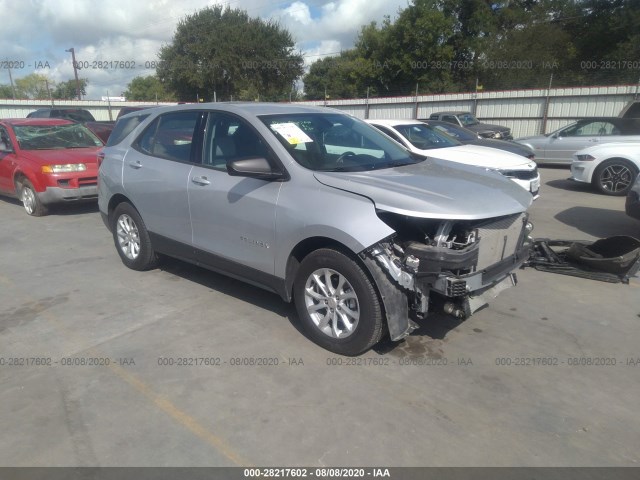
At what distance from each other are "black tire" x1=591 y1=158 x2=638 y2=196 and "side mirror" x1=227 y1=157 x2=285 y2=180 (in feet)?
27.9

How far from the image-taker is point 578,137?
1323cm

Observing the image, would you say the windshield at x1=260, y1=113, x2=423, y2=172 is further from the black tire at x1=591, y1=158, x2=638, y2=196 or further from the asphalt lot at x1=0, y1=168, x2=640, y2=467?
the black tire at x1=591, y1=158, x2=638, y2=196

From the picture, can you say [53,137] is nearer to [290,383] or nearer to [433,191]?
[290,383]

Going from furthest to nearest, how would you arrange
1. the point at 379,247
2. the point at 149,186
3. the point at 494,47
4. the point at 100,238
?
1. the point at 494,47
2. the point at 100,238
3. the point at 149,186
4. the point at 379,247

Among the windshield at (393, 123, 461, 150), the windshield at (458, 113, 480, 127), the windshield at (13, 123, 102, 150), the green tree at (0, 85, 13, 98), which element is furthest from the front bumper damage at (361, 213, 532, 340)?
the green tree at (0, 85, 13, 98)

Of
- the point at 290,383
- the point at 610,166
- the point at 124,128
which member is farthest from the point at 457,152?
the point at 290,383

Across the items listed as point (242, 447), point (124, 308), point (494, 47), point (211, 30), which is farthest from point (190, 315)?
point (211, 30)

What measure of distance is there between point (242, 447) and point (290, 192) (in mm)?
1853

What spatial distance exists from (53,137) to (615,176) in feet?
35.7

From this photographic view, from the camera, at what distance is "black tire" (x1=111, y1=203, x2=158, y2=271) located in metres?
5.37

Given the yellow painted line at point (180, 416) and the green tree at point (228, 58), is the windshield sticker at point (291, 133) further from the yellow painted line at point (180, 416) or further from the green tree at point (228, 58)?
the green tree at point (228, 58)

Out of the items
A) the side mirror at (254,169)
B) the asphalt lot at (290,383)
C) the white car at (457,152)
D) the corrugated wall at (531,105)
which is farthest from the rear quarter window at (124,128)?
the corrugated wall at (531,105)

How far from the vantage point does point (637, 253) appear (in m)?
5.39

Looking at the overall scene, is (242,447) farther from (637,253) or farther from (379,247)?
(637,253)
